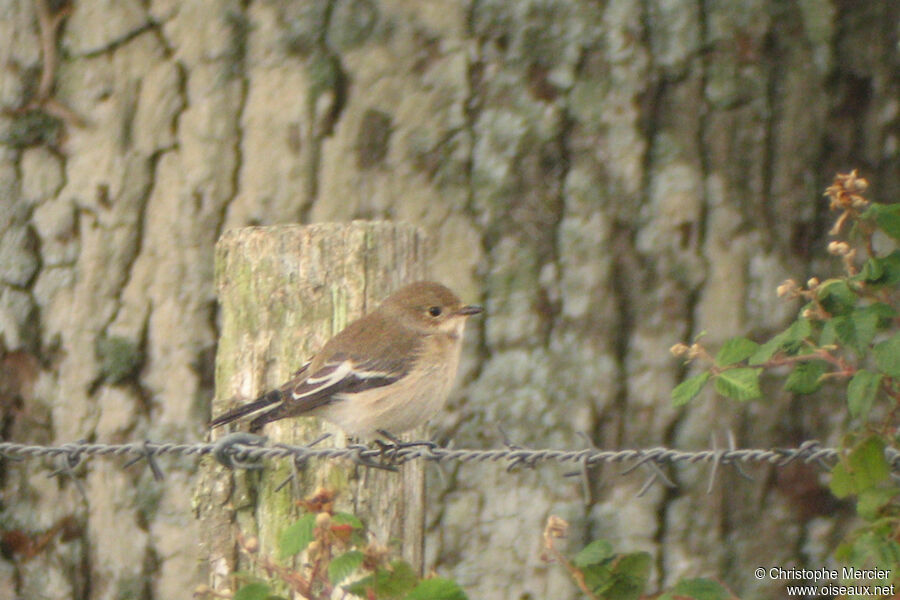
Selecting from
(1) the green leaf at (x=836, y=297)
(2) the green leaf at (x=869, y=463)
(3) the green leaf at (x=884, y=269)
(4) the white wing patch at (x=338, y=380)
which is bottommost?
(2) the green leaf at (x=869, y=463)

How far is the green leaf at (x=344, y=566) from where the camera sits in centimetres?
208

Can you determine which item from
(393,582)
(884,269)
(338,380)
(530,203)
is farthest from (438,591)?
(530,203)

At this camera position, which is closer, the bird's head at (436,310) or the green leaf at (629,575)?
the green leaf at (629,575)

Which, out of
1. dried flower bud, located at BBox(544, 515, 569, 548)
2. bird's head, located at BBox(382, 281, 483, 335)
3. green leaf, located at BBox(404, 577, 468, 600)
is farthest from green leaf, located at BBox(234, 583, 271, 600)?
bird's head, located at BBox(382, 281, 483, 335)

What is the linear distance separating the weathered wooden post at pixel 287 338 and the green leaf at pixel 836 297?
3.68 ft

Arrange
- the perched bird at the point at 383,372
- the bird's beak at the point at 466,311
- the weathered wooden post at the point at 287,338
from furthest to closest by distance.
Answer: the bird's beak at the point at 466,311 → the perched bird at the point at 383,372 → the weathered wooden post at the point at 287,338

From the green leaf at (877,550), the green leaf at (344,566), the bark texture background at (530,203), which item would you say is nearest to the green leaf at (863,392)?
the green leaf at (877,550)

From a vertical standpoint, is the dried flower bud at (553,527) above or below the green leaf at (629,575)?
above

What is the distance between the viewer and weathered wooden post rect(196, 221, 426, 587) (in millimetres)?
2621

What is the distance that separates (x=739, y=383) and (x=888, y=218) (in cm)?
47

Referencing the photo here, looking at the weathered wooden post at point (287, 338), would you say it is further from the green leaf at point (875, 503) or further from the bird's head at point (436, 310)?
the green leaf at point (875, 503)

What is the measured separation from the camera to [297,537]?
217cm

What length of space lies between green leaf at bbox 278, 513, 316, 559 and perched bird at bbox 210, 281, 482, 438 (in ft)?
1.89

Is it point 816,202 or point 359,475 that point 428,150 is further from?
point 359,475
